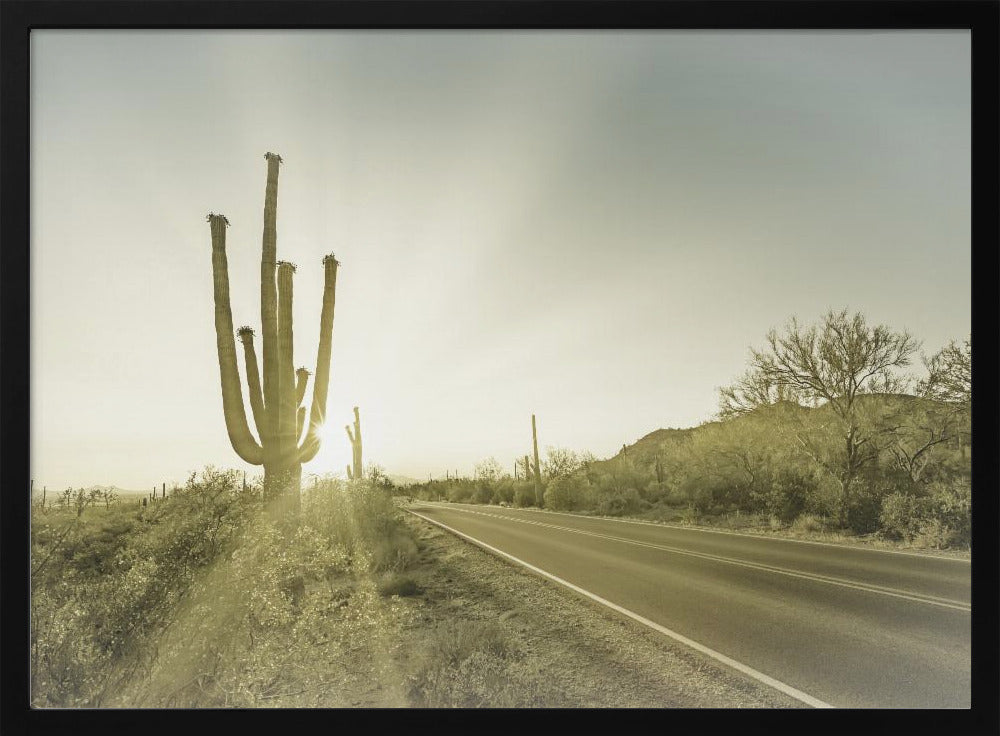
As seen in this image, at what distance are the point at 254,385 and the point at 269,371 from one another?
1.85 feet

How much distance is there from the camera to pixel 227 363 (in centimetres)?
806

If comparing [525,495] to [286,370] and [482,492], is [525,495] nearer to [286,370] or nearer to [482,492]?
[482,492]

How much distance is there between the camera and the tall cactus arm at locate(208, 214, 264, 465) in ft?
25.9

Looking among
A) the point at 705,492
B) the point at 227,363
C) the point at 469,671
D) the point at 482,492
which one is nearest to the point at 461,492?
the point at 482,492

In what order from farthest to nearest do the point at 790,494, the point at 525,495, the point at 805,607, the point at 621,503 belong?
1. the point at 525,495
2. the point at 621,503
3. the point at 790,494
4. the point at 805,607

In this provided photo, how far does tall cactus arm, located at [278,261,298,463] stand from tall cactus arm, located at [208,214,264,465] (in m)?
0.40

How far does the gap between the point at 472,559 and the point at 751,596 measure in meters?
5.86

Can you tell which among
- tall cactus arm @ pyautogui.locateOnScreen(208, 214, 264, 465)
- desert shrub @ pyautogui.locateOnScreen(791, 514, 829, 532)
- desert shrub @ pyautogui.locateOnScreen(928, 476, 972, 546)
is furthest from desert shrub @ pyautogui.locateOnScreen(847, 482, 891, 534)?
tall cactus arm @ pyautogui.locateOnScreen(208, 214, 264, 465)

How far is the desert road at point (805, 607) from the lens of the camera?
168 inches

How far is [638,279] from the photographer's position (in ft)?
19.1

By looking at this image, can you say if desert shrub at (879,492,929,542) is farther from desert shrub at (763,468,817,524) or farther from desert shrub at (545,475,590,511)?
desert shrub at (545,475,590,511)
